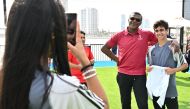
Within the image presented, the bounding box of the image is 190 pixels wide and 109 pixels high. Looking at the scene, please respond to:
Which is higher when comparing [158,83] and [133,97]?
[158,83]

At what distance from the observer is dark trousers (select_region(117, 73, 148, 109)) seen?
5016mm

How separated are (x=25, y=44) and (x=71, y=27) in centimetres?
35

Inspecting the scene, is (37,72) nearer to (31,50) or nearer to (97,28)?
(31,50)

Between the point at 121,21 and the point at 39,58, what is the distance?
17.3 meters

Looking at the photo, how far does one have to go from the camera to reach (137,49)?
16.4 feet

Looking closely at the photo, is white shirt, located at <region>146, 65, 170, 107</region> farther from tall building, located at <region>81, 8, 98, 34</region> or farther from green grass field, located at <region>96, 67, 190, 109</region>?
tall building, located at <region>81, 8, 98, 34</region>

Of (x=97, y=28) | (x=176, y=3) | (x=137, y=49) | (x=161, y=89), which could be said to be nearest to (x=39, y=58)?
(x=161, y=89)

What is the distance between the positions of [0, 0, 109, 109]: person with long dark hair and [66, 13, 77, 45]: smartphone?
0.23 meters

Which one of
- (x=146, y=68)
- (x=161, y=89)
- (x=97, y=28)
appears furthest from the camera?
(x=97, y=28)

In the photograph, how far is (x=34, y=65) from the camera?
1108 mm

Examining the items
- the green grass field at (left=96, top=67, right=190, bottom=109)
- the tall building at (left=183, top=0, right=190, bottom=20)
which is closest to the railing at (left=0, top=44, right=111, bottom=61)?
the tall building at (left=183, top=0, right=190, bottom=20)

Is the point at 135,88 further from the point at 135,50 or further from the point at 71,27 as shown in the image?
the point at 71,27

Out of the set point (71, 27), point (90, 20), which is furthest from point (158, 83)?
point (90, 20)

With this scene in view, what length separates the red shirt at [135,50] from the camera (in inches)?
197
